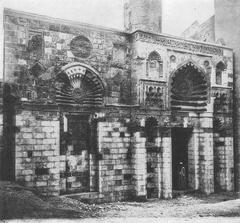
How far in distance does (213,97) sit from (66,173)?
7372mm

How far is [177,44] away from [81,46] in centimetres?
430

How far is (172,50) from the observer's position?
494 inches

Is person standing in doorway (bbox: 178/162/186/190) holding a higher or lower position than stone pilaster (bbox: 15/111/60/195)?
lower

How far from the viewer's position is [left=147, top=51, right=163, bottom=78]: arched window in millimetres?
12008

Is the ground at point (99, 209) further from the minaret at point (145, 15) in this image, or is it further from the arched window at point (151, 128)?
the minaret at point (145, 15)

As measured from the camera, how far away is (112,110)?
11.4 metres

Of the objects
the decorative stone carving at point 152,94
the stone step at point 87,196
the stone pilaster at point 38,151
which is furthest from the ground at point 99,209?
the decorative stone carving at point 152,94

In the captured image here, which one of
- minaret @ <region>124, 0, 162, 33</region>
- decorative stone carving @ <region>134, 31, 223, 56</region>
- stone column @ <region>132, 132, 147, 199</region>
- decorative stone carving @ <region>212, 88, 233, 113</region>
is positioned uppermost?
minaret @ <region>124, 0, 162, 33</region>

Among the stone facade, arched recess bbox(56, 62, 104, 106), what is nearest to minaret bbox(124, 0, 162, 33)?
the stone facade

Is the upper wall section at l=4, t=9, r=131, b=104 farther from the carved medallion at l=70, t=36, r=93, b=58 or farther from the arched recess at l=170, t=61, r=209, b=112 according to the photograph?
the arched recess at l=170, t=61, r=209, b=112

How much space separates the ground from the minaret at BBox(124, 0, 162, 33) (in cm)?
754

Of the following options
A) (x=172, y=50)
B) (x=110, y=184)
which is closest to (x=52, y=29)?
(x=172, y=50)

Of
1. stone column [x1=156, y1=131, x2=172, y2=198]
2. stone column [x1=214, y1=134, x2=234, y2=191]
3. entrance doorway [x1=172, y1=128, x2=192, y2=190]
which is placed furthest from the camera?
stone column [x1=214, y1=134, x2=234, y2=191]

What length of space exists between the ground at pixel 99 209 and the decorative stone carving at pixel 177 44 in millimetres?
6443
